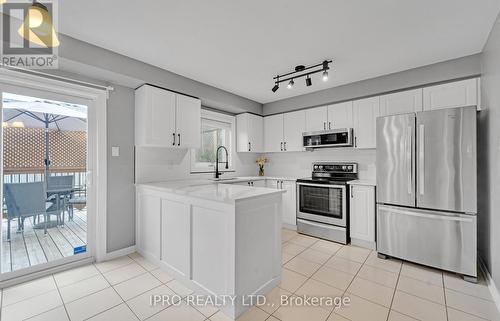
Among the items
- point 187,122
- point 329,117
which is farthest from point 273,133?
point 187,122

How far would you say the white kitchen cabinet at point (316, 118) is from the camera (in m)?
3.99

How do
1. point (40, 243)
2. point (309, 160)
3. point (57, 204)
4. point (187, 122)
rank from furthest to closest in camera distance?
point (309, 160), point (187, 122), point (57, 204), point (40, 243)

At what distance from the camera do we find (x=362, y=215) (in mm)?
3260

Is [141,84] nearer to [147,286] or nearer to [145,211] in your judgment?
[145,211]

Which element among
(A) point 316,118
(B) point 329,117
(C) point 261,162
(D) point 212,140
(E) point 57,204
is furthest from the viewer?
(C) point 261,162

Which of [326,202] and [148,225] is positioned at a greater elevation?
[326,202]

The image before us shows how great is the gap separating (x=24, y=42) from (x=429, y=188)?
451 cm

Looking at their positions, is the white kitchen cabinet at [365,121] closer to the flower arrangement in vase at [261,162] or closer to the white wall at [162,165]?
the flower arrangement in vase at [261,162]

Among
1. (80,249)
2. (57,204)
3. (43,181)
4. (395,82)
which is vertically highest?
(395,82)

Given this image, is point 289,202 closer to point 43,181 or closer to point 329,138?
point 329,138

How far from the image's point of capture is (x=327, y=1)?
1.77 metres

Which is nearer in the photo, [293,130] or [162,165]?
[162,165]

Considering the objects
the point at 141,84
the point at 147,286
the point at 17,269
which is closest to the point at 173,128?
the point at 141,84

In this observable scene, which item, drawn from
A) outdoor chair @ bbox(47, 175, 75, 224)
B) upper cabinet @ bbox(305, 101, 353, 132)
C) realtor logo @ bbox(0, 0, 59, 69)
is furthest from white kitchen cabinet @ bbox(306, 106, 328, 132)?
outdoor chair @ bbox(47, 175, 75, 224)
